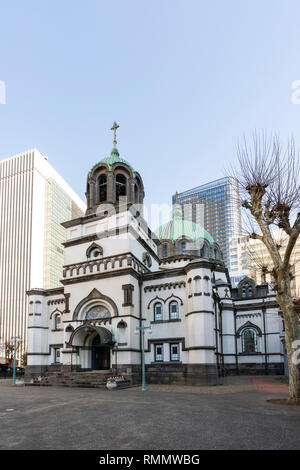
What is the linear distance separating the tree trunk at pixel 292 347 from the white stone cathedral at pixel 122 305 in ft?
39.0

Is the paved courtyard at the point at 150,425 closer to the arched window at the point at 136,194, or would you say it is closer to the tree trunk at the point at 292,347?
the tree trunk at the point at 292,347

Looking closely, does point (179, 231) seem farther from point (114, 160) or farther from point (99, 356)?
point (99, 356)

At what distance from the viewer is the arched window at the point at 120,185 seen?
119 feet

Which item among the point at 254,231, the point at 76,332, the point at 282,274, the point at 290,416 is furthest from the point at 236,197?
the point at 76,332

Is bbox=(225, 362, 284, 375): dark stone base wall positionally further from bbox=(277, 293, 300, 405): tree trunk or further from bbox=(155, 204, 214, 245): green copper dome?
bbox=(277, 293, 300, 405): tree trunk

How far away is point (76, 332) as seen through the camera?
102ft

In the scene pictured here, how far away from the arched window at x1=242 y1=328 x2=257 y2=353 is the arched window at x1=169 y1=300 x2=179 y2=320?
15.9 m

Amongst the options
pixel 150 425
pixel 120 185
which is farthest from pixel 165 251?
pixel 150 425

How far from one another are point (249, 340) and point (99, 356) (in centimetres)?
1888

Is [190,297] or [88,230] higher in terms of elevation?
[88,230]

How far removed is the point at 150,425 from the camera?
11.5 metres

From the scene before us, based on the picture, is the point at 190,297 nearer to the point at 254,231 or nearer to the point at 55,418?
the point at 254,231

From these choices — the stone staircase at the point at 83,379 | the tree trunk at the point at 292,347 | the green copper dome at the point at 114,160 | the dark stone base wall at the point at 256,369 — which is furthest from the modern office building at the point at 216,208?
the tree trunk at the point at 292,347
